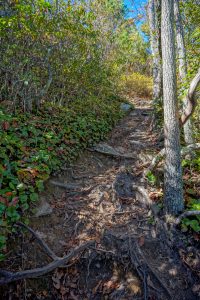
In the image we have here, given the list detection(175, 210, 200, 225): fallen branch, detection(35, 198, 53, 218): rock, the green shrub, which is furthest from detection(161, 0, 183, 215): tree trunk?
the green shrub

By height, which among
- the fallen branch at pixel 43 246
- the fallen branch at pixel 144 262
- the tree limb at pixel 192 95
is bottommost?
the fallen branch at pixel 144 262

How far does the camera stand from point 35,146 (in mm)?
3896

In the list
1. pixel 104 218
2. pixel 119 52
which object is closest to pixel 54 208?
pixel 104 218

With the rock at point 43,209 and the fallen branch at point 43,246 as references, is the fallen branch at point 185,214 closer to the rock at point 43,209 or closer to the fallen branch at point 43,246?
the fallen branch at point 43,246

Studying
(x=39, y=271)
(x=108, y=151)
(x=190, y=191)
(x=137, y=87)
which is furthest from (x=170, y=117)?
(x=137, y=87)

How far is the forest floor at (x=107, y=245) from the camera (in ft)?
8.25

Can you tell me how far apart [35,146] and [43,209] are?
125cm

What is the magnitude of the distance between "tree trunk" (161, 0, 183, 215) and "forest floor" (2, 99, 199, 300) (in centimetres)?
38

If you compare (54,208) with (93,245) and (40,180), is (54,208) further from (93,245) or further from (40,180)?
(93,245)

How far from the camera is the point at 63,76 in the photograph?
19.5 feet

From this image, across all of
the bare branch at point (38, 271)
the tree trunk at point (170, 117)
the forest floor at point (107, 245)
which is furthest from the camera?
the tree trunk at point (170, 117)

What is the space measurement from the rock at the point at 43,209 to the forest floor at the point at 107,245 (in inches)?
1.0

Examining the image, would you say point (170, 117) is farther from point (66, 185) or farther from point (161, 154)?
point (66, 185)

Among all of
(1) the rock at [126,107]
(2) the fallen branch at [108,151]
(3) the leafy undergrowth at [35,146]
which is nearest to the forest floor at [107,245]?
(3) the leafy undergrowth at [35,146]
